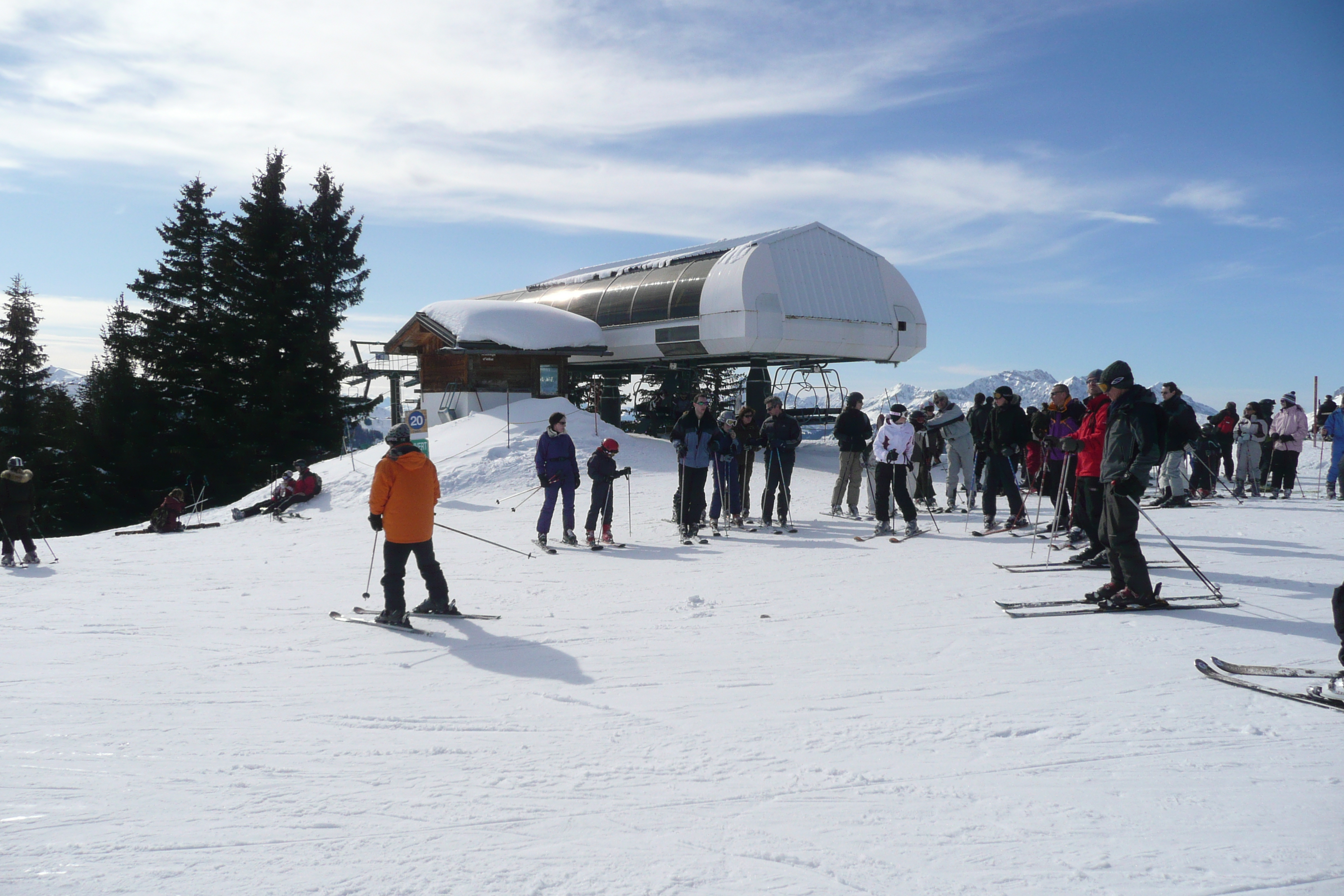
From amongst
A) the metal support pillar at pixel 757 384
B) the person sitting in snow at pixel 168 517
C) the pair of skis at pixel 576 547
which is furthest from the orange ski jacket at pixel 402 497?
the metal support pillar at pixel 757 384

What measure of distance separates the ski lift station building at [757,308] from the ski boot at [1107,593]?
17.7 metres

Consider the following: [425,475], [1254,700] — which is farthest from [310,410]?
[1254,700]

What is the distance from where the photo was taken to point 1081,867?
2.80 m

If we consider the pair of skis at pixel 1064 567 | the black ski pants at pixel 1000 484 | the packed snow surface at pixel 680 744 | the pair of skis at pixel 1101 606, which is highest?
the black ski pants at pixel 1000 484

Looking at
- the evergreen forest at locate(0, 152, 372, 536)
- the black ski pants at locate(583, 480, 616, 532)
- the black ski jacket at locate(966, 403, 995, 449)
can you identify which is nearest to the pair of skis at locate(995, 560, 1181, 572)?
the black ski jacket at locate(966, 403, 995, 449)

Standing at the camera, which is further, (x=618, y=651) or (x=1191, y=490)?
(x=1191, y=490)

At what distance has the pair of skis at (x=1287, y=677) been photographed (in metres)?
4.08

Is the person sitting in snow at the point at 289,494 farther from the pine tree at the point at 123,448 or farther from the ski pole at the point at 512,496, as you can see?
the pine tree at the point at 123,448

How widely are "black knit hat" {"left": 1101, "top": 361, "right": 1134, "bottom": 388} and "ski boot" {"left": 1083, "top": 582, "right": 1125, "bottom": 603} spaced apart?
1549 millimetres

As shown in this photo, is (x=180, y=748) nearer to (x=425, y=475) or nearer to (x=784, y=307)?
(x=425, y=475)

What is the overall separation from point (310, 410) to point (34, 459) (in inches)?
458

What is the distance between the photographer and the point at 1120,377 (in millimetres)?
6199

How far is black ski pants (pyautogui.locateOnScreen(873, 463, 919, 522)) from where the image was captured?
412 inches

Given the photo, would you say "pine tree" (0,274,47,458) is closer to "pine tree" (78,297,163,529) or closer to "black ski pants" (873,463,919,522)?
"pine tree" (78,297,163,529)
